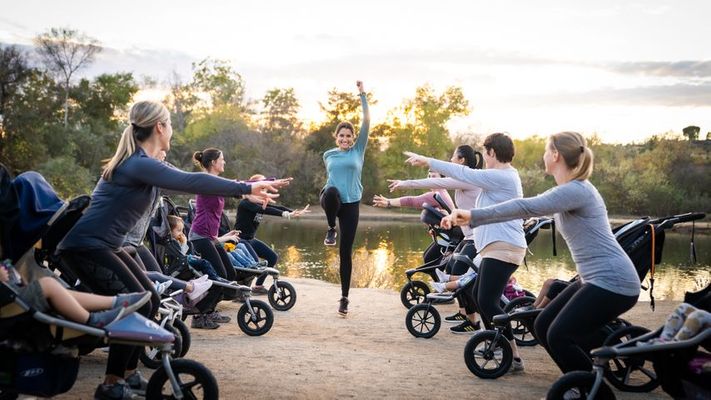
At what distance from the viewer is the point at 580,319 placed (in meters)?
3.81

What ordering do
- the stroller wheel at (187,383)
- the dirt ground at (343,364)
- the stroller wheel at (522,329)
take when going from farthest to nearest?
the stroller wheel at (522,329)
the dirt ground at (343,364)
the stroller wheel at (187,383)

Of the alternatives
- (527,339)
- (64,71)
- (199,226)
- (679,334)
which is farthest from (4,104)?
(679,334)

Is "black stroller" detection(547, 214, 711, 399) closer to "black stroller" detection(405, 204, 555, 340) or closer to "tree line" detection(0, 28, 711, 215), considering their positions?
"black stroller" detection(405, 204, 555, 340)

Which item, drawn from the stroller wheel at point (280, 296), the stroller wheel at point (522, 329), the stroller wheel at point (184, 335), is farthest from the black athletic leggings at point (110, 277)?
the stroller wheel at point (280, 296)

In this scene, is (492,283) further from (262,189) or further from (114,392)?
(114,392)

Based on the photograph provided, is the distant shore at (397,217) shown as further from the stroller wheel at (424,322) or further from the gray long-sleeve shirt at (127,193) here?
the gray long-sleeve shirt at (127,193)

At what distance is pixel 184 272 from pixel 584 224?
3799 millimetres

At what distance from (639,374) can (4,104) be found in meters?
38.2

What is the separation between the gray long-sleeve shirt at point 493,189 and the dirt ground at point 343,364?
1029 millimetres

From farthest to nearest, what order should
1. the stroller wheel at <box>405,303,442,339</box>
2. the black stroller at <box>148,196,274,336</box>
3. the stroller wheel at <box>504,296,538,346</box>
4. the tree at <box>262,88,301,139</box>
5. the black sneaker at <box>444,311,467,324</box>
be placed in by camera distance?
the tree at <box>262,88,301,139</box>, the black sneaker at <box>444,311,467,324</box>, the stroller wheel at <box>405,303,442,339</box>, the black stroller at <box>148,196,274,336</box>, the stroller wheel at <box>504,296,538,346</box>

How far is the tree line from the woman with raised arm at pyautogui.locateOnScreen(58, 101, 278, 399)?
27.3 metres

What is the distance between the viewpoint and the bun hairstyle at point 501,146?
5223 mm

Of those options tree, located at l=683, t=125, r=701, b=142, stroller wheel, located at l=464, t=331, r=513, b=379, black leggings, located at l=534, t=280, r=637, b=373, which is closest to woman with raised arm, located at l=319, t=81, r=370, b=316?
stroller wheel, located at l=464, t=331, r=513, b=379

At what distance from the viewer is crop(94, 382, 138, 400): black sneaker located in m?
3.71
